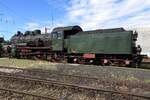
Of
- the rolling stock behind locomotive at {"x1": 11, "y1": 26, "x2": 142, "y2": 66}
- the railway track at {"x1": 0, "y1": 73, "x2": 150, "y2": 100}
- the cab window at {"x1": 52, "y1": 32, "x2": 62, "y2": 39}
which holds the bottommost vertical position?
the railway track at {"x1": 0, "y1": 73, "x2": 150, "y2": 100}

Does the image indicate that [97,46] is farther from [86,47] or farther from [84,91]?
[84,91]

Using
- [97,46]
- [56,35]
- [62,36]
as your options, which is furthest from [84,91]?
[56,35]

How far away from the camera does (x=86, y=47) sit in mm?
18875

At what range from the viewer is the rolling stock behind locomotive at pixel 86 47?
661 inches

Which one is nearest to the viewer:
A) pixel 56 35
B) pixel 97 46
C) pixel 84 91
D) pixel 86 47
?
pixel 84 91

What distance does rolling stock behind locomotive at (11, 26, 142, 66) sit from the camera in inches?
661

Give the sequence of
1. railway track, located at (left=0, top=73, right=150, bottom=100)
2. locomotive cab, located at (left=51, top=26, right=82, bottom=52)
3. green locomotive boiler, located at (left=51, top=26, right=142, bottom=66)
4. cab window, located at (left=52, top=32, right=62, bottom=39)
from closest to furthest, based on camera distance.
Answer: railway track, located at (left=0, top=73, right=150, bottom=100) → green locomotive boiler, located at (left=51, top=26, right=142, bottom=66) → locomotive cab, located at (left=51, top=26, right=82, bottom=52) → cab window, located at (left=52, top=32, right=62, bottom=39)

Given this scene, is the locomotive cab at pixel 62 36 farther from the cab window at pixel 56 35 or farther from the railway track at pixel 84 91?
the railway track at pixel 84 91

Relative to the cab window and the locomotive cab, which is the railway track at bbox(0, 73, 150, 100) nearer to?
the locomotive cab

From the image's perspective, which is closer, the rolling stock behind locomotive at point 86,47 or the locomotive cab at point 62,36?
the rolling stock behind locomotive at point 86,47

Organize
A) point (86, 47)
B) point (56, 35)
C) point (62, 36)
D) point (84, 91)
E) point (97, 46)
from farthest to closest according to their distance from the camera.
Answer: point (56, 35) → point (62, 36) → point (86, 47) → point (97, 46) → point (84, 91)

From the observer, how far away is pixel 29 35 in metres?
25.6

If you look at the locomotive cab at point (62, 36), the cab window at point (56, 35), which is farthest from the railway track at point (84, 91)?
the cab window at point (56, 35)

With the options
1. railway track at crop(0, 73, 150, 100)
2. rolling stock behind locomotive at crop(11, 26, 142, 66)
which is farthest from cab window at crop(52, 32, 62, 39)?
railway track at crop(0, 73, 150, 100)
